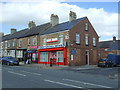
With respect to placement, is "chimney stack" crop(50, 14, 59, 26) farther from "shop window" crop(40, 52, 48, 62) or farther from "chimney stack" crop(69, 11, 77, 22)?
"shop window" crop(40, 52, 48, 62)

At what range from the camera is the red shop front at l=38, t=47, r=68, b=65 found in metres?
29.5

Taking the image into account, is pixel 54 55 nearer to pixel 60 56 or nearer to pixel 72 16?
pixel 60 56

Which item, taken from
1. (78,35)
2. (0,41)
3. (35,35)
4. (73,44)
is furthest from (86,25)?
(0,41)

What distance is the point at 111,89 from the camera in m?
9.27

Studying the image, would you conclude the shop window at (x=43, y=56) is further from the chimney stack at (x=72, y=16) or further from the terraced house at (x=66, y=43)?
the chimney stack at (x=72, y=16)

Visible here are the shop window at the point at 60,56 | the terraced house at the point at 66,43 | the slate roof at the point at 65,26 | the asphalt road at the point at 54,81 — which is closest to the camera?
the asphalt road at the point at 54,81

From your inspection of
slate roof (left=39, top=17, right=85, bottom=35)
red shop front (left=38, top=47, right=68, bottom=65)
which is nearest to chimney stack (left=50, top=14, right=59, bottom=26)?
slate roof (left=39, top=17, right=85, bottom=35)

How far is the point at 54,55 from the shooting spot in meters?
32.0

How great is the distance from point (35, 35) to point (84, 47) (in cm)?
1174

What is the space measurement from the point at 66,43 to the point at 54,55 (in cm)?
434

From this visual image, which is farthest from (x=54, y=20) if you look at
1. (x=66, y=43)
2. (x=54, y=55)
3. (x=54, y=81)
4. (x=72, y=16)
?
(x=54, y=81)

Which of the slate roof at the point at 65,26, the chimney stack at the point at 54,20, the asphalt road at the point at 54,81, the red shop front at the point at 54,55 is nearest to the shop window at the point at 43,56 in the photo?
the red shop front at the point at 54,55

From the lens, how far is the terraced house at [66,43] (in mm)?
29406

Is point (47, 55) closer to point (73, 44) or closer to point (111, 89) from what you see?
point (73, 44)
